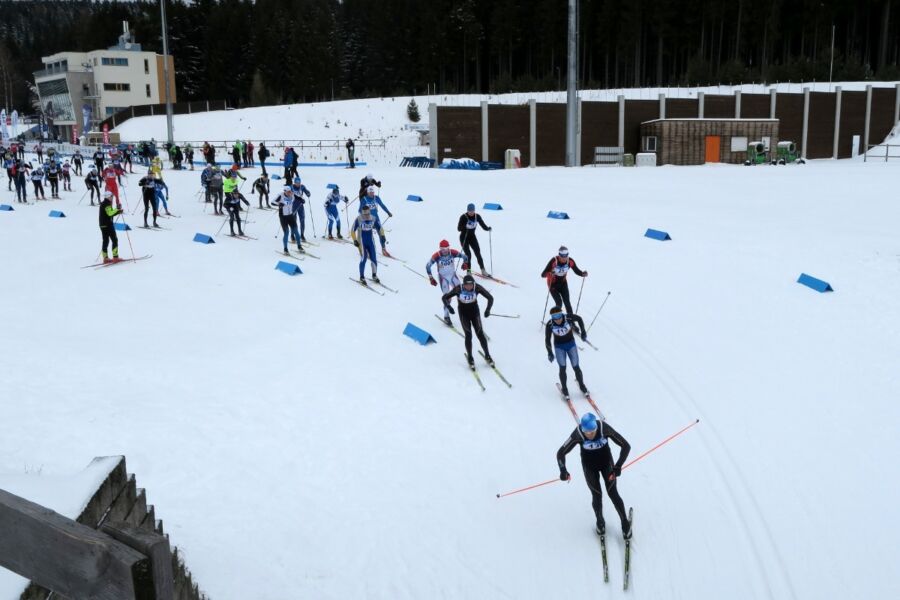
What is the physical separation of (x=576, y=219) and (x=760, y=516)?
50.0ft

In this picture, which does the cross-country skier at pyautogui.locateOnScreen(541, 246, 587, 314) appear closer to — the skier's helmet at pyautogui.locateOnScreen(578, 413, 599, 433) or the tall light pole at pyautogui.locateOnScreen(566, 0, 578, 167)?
the skier's helmet at pyautogui.locateOnScreen(578, 413, 599, 433)

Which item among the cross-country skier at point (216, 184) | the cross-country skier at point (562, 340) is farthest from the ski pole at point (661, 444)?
the cross-country skier at point (216, 184)

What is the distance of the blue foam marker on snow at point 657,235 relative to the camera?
63.3ft

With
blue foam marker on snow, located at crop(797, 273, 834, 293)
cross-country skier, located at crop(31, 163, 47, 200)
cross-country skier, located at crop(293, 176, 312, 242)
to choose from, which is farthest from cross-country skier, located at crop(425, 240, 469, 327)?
cross-country skier, located at crop(31, 163, 47, 200)

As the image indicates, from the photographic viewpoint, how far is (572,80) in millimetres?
33062

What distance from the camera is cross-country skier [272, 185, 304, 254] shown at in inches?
717

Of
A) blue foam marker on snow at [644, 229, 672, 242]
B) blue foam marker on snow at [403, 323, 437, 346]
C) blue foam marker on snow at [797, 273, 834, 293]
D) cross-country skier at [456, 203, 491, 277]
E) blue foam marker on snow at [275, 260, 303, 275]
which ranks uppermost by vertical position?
cross-country skier at [456, 203, 491, 277]

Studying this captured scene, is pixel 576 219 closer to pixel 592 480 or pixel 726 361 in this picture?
pixel 726 361

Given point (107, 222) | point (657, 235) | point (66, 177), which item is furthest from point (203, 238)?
point (66, 177)

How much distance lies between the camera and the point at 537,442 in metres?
9.69

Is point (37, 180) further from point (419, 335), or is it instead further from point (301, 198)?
point (419, 335)

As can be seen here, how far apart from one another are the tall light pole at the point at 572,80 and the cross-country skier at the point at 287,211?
18519mm

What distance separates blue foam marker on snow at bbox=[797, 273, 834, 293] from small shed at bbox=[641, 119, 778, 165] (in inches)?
923

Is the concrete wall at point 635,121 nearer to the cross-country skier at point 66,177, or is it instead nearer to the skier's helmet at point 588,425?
the cross-country skier at point 66,177
